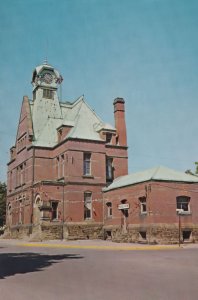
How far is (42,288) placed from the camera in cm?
951

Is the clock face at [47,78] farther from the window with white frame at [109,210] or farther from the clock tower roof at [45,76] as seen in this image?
the window with white frame at [109,210]

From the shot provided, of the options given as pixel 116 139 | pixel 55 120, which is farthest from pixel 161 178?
pixel 55 120

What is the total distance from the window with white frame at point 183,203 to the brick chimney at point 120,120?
14021 millimetres

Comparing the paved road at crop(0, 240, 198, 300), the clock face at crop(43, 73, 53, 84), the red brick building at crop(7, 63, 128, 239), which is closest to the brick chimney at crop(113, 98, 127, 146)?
the red brick building at crop(7, 63, 128, 239)

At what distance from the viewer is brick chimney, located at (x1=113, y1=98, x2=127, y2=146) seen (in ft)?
142

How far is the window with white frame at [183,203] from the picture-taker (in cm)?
3067

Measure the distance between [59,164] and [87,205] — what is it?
19.1 feet

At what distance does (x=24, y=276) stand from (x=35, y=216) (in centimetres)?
2725

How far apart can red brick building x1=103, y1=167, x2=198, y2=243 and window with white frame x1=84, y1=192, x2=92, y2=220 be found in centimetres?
535

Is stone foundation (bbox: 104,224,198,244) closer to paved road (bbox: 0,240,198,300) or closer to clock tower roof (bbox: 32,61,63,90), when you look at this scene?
paved road (bbox: 0,240,198,300)

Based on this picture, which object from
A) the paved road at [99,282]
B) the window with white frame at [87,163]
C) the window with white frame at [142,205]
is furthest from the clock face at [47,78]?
the paved road at [99,282]

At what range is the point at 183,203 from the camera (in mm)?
30844

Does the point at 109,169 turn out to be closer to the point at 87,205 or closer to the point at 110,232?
the point at 87,205

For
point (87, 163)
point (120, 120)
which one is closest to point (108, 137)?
point (120, 120)
